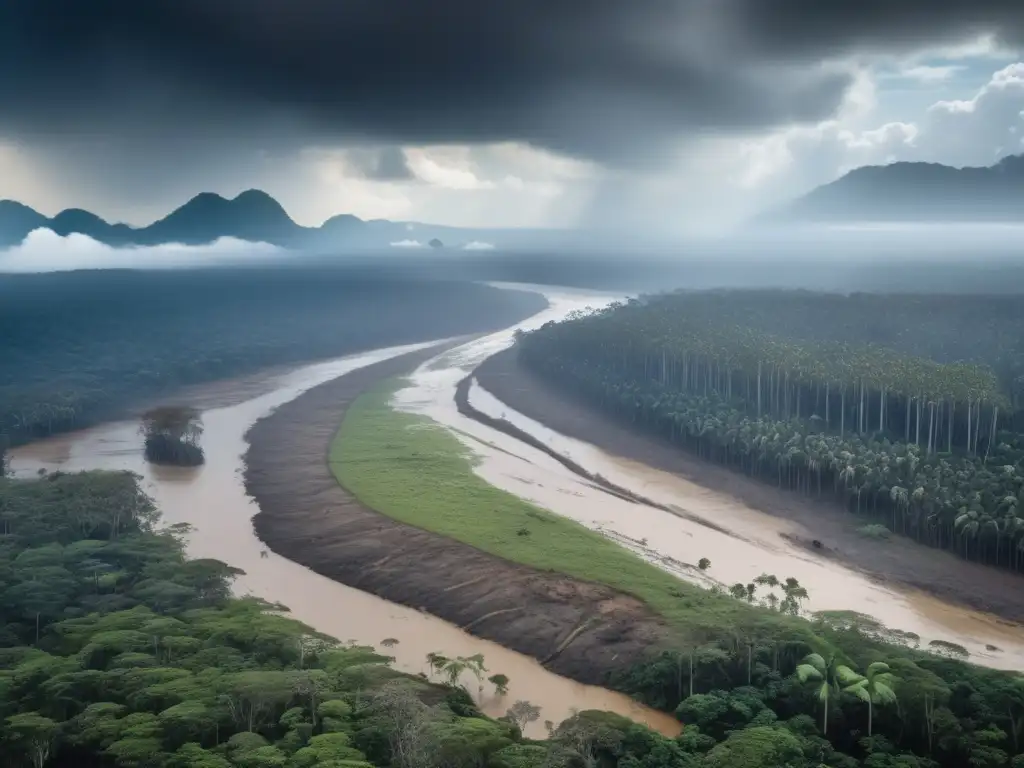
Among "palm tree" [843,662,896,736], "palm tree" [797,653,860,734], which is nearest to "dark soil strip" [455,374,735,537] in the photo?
"palm tree" [797,653,860,734]

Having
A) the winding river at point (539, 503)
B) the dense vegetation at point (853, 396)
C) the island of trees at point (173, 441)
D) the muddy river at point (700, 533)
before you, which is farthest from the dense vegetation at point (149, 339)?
the dense vegetation at point (853, 396)

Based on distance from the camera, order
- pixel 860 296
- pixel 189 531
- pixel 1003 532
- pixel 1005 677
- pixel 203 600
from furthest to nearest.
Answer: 1. pixel 860 296
2. pixel 189 531
3. pixel 1003 532
4. pixel 203 600
5. pixel 1005 677

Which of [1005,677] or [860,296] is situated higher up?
[860,296]

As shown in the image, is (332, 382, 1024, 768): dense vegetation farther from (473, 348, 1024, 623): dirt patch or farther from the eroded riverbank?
(473, 348, 1024, 623): dirt patch

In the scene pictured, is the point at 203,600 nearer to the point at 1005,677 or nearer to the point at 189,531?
the point at 189,531

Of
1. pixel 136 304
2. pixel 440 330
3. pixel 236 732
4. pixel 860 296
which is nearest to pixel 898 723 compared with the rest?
pixel 236 732

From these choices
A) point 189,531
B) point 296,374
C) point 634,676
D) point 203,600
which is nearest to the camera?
point 634,676

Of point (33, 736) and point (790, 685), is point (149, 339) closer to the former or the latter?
point (33, 736)
